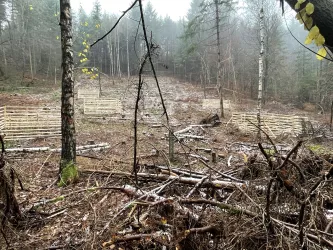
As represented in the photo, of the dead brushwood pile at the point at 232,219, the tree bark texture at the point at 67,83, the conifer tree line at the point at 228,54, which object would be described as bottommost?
the dead brushwood pile at the point at 232,219

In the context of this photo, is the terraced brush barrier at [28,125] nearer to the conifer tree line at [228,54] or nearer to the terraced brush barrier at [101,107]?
the terraced brush barrier at [101,107]

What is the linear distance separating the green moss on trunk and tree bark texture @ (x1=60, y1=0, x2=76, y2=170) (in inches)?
2.0

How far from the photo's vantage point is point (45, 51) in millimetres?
33312

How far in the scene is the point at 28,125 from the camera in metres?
11.0

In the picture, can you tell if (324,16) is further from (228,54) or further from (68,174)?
(228,54)

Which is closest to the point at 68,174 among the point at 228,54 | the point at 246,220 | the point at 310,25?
the point at 246,220

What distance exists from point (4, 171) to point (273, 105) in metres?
26.6

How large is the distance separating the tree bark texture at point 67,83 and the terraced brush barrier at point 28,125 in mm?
6150

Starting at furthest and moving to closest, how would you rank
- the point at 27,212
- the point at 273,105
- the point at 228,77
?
1. the point at 228,77
2. the point at 273,105
3. the point at 27,212

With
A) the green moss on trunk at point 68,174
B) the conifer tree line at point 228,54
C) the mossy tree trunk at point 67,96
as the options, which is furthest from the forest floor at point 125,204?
the conifer tree line at point 228,54

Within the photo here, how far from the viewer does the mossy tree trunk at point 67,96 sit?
522 centimetres

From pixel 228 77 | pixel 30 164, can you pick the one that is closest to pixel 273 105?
pixel 228 77

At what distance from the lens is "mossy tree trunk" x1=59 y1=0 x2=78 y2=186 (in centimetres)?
522

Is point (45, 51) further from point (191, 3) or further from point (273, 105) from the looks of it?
point (273, 105)
